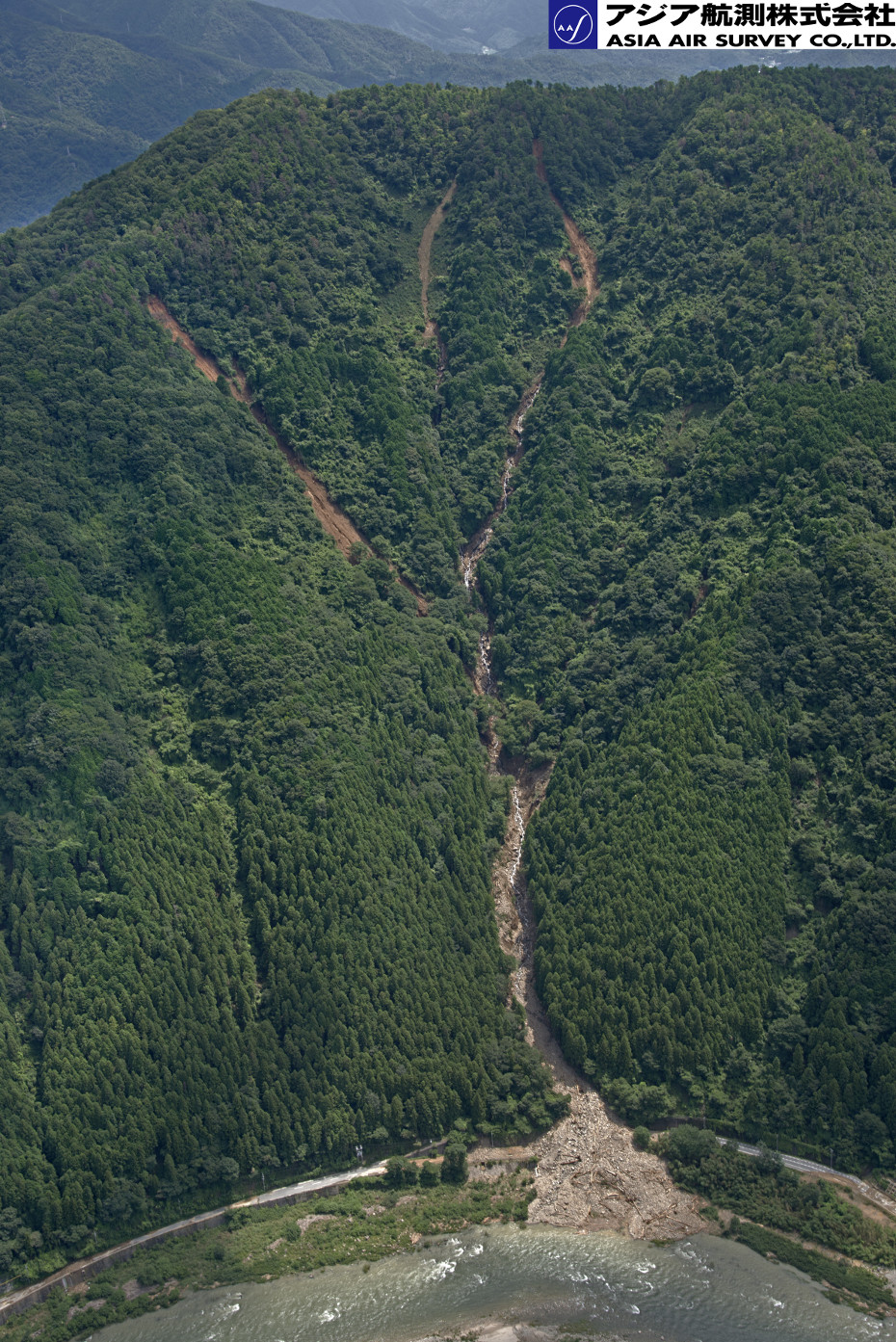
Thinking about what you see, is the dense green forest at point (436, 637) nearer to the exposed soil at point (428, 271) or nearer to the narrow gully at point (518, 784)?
the exposed soil at point (428, 271)

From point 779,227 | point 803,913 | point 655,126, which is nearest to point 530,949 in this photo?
point 803,913

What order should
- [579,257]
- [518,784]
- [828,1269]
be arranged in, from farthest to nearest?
[579,257]
[518,784]
[828,1269]

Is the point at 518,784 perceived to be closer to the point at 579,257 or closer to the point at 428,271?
the point at 428,271

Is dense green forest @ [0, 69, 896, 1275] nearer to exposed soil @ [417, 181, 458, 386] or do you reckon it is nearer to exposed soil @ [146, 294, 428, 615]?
exposed soil @ [417, 181, 458, 386]

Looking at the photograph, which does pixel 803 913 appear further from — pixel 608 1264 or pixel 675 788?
pixel 608 1264

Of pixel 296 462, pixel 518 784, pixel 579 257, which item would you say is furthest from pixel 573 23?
pixel 518 784

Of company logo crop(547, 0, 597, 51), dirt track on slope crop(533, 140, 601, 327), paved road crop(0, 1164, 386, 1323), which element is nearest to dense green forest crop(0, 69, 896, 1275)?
dirt track on slope crop(533, 140, 601, 327)
